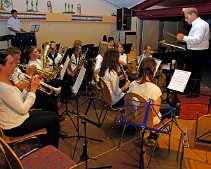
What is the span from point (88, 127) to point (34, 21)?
6040 mm

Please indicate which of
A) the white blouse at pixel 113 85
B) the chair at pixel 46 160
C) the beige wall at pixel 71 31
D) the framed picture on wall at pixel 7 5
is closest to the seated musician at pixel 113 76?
the white blouse at pixel 113 85

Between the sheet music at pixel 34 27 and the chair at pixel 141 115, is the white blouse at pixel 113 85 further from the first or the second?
the sheet music at pixel 34 27

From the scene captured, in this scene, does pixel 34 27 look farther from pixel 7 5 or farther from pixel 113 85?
pixel 113 85

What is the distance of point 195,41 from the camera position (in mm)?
4492

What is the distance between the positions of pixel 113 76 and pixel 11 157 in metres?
2.46

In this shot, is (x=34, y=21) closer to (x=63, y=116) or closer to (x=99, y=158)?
(x=63, y=116)

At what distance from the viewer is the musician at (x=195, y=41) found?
450cm

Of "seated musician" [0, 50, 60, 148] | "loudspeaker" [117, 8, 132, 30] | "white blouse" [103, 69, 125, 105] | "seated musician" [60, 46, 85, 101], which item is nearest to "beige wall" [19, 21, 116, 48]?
"loudspeaker" [117, 8, 132, 30]

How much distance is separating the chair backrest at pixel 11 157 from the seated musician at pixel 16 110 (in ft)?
2.59

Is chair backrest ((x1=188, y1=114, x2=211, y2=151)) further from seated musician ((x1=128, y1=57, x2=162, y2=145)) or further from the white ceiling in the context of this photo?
the white ceiling

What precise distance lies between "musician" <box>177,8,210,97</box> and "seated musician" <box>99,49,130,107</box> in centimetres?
125

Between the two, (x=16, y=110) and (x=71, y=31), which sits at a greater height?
(x=71, y=31)

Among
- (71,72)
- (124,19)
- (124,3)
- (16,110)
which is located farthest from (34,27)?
(16,110)

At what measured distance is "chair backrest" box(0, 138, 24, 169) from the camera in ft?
5.88
